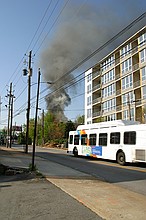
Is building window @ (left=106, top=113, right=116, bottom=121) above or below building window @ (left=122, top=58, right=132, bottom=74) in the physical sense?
below

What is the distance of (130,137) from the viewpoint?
1908 cm

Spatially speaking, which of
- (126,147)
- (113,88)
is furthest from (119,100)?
(126,147)

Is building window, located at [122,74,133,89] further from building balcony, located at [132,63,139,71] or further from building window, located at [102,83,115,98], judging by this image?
building window, located at [102,83,115,98]

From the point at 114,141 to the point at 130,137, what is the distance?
2004 mm

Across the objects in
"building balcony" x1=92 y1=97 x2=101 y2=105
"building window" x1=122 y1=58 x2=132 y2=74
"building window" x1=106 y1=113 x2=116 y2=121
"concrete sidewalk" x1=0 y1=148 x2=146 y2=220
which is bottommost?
"concrete sidewalk" x1=0 y1=148 x2=146 y2=220

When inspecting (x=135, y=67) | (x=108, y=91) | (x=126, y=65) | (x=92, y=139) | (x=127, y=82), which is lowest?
(x=92, y=139)

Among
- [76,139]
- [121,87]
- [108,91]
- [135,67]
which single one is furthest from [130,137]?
[108,91]

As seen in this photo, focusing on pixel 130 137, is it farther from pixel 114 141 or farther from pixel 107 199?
pixel 107 199

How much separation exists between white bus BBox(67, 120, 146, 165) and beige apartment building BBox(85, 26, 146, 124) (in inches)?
618

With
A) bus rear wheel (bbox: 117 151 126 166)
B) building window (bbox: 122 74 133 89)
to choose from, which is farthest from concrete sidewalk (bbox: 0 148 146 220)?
building window (bbox: 122 74 133 89)

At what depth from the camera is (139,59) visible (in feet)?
168

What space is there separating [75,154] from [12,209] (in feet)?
71.3

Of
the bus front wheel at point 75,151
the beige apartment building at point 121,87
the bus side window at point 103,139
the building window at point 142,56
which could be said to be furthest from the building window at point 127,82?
the bus side window at point 103,139

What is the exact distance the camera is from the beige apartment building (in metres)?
49.4
